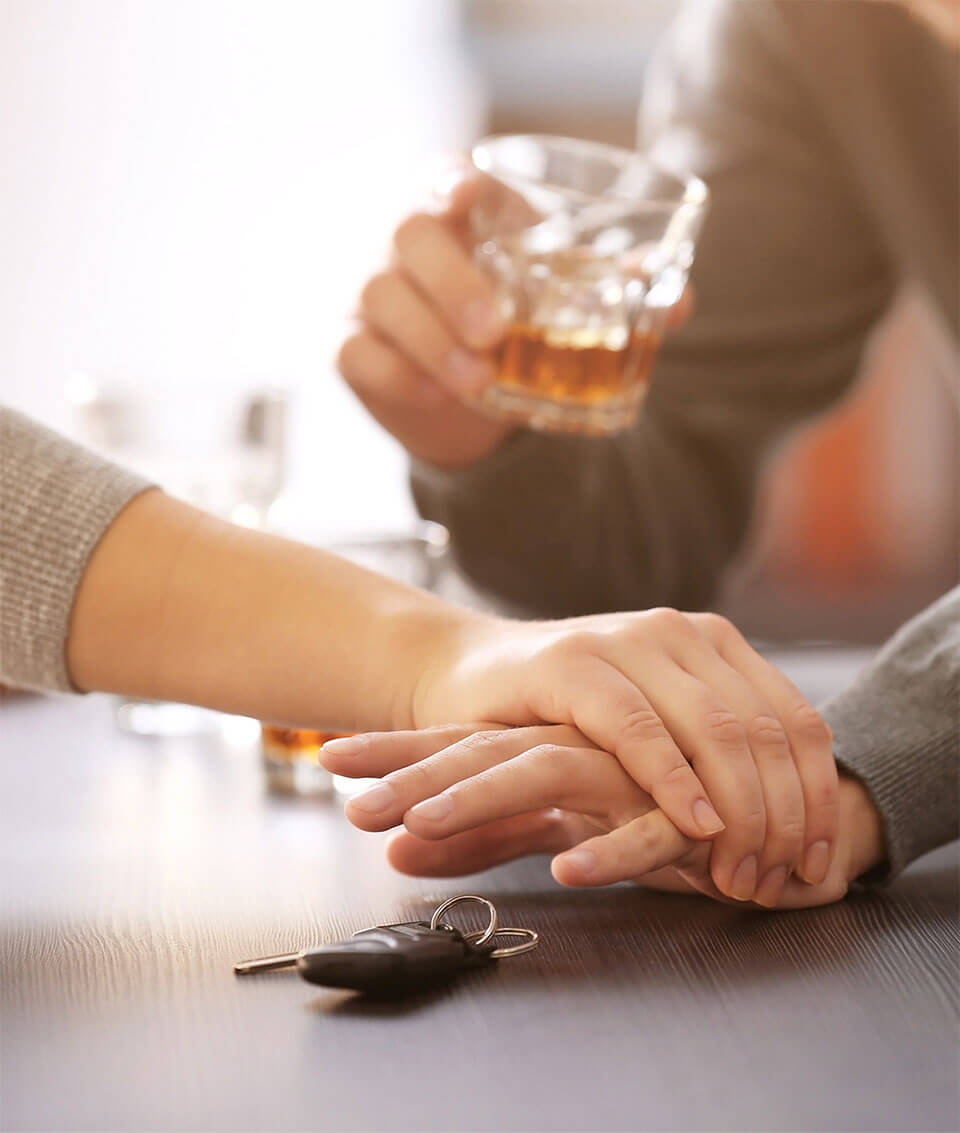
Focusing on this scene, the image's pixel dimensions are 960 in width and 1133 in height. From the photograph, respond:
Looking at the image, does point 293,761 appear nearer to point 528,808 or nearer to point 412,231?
point 528,808

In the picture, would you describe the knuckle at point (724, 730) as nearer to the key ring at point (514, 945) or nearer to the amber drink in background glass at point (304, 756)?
the key ring at point (514, 945)

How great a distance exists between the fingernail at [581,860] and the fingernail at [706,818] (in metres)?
0.04

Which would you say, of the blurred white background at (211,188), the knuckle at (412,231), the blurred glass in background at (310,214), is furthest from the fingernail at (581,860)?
the blurred white background at (211,188)

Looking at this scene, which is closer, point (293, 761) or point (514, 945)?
point (514, 945)

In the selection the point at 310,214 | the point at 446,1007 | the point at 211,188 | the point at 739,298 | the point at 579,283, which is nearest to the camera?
the point at 446,1007

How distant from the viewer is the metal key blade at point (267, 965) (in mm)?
476

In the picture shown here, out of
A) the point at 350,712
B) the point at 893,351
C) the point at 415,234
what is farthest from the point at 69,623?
the point at 893,351

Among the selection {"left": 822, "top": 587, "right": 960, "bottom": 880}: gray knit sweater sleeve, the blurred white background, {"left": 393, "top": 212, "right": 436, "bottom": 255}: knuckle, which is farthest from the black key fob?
the blurred white background

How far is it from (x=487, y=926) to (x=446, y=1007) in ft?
0.29

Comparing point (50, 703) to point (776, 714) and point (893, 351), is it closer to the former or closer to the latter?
point (776, 714)

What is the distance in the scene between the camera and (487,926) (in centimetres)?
53

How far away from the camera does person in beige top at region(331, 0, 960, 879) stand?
4.33ft

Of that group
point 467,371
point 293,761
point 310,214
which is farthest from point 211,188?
point 293,761

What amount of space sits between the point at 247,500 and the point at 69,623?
0.38 metres
